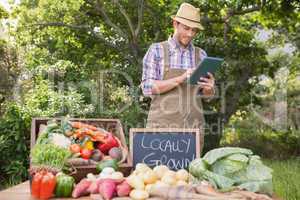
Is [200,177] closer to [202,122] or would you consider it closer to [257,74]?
[202,122]

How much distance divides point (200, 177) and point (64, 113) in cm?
775

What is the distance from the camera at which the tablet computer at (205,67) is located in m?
3.40

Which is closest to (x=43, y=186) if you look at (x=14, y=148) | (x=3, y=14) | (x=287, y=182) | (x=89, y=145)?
(x=89, y=145)

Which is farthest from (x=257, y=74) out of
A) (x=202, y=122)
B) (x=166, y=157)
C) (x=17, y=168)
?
(x=166, y=157)

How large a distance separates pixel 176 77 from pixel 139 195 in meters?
1.54

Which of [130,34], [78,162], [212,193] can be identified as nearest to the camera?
[212,193]

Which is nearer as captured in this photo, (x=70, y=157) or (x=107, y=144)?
(x=70, y=157)

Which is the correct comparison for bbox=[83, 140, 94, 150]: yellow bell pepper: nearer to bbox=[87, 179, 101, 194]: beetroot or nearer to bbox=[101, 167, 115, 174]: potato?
bbox=[101, 167, 115, 174]: potato

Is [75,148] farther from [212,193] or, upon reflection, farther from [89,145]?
[212,193]

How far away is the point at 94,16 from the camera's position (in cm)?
1320

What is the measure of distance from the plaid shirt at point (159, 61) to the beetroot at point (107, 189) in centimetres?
138

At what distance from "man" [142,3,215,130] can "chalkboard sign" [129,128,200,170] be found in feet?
1.77

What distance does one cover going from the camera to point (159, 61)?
3.98m

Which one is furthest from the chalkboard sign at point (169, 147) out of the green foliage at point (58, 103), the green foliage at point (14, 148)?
the green foliage at point (58, 103)
